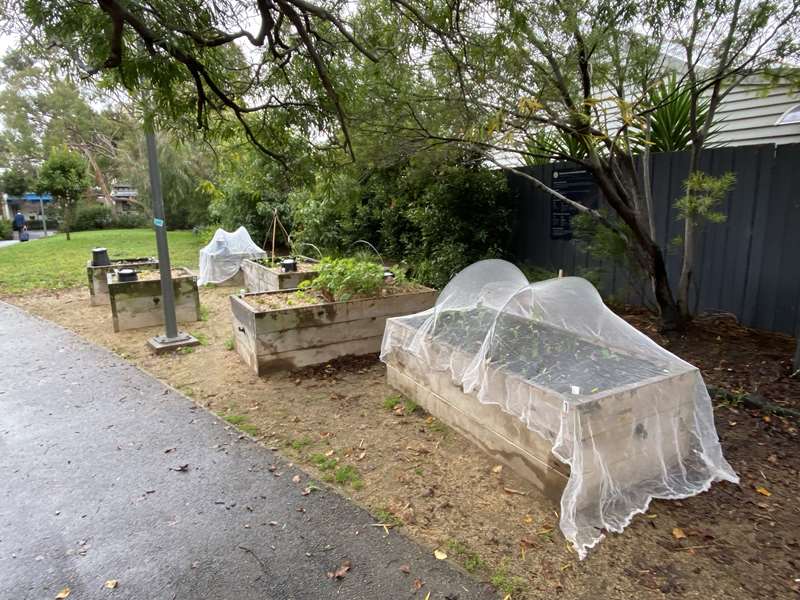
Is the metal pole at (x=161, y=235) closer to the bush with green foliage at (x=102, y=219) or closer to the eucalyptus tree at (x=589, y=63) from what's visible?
the eucalyptus tree at (x=589, y=63)

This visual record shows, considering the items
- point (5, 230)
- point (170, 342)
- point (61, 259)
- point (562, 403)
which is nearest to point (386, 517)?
point (562, 403)

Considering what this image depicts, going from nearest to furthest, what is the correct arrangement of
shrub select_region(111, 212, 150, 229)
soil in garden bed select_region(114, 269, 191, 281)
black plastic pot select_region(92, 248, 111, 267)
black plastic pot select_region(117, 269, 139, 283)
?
black plastic pot select_region(117, 269, 139, 283) < soil in garden bed select_region(114, 269, 191, 281) < black plastic pot select_region(92, 248, 111, 267) < shrub select_region(111, 212, 150, 229)

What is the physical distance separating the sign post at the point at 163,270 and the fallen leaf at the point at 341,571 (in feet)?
13.7

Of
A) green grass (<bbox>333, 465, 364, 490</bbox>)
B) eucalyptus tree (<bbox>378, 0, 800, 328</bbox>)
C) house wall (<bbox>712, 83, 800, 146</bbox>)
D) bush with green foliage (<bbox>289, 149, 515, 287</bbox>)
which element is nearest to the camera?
green grass (<bbox>333, 465, 364, 490</bbox>)

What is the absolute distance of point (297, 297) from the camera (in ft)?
17.6

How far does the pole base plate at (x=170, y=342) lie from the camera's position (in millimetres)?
5660

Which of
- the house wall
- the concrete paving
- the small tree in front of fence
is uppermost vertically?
the small tree in front of fence

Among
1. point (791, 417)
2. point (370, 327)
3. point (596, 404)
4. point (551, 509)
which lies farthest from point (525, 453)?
point (370, 327)

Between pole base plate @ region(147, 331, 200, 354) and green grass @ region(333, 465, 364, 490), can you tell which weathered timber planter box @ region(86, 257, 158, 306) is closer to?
pole base plate @ region(147, 331, 200, 354)

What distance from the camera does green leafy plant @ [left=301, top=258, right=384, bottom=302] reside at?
5059mm

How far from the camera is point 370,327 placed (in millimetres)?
5203

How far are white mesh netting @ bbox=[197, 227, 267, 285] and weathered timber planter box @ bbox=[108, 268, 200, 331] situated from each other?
253 centimetres

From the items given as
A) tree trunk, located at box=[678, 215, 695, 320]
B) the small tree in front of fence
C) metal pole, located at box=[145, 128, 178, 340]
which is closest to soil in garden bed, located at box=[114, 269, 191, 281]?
metal pole, located at box=[145, 128, 178, 340]

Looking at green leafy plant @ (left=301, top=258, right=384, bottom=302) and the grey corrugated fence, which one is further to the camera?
green leafy plant @ (left=301, top=258, right=384, bottom=302)
